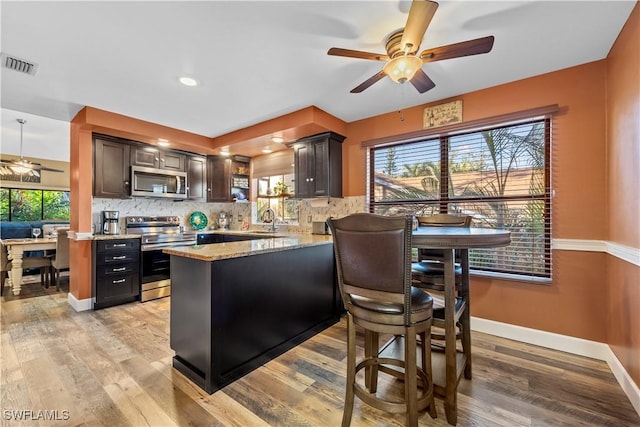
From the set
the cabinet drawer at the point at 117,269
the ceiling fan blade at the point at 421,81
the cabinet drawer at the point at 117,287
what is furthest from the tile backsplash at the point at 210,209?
the ceiling fan blade at the point at 421,81

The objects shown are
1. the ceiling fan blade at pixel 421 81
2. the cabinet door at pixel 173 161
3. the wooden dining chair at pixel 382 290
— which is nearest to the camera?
the wooden dining chair at pixel 382 290

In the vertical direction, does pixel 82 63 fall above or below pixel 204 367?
above

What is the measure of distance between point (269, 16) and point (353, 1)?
56 centimetres

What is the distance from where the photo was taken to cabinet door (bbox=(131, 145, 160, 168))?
394cm

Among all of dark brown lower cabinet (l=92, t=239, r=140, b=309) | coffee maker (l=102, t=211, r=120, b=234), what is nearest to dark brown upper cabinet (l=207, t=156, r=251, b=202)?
coffee maker (l=102, t=211, r=120, b=234)

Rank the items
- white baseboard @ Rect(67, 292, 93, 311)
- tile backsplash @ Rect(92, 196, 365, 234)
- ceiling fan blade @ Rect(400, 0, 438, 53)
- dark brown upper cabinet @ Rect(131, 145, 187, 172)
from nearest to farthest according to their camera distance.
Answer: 1. ceiling fan blade @ Rect(400, 0, 438, 53)
2. white baseboard @ Rect(67, 292, 93, 311)
3. tile backsplash @ Rect(92, 196, 365, 234)
4. dark brown upper cabinet @ Rect(131, 145, 187, 172)

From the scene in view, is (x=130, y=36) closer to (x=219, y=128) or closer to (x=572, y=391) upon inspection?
(x=219, y=128)

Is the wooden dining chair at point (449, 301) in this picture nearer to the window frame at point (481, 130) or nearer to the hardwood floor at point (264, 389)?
the hardwood floor at point (264, 389)

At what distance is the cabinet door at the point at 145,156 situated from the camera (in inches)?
155

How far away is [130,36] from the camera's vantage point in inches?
77.5

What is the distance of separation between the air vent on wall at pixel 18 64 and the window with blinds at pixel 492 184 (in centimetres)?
370

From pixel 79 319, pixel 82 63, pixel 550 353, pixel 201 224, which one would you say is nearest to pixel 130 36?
pixel 82 63
